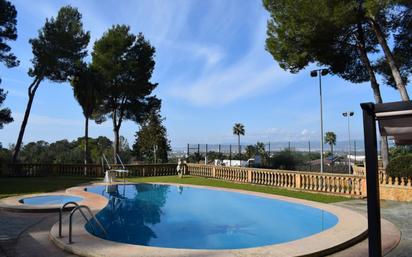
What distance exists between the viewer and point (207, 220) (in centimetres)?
1102

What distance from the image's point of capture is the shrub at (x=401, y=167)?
40.6ft

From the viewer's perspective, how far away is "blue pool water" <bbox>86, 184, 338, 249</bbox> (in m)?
8.68

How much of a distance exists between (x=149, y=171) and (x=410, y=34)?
15.9m

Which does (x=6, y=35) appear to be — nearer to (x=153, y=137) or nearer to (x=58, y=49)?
(x=58, y=49)

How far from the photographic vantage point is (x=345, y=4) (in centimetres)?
1476

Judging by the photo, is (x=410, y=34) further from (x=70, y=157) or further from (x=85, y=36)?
(x=70, y=157)

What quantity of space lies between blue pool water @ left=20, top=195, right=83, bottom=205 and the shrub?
10820mm

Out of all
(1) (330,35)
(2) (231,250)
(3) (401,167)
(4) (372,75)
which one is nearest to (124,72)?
(1) (330,35)

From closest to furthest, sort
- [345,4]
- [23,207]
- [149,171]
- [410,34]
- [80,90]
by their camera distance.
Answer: [23,207], [345,4], [410,34], [149,171], [80,90]

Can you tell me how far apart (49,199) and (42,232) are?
5.76 metres

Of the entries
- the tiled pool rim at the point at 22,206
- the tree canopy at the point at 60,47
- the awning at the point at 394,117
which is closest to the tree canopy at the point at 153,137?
the tree canopy at the point at 60,47

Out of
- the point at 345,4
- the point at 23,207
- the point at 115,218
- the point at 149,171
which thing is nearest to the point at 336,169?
the point at 149,171

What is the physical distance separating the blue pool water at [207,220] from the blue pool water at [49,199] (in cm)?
156

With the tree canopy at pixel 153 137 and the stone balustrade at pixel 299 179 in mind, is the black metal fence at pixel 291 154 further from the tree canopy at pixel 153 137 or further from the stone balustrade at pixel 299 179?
the stone balustrade at pixel 299 179
